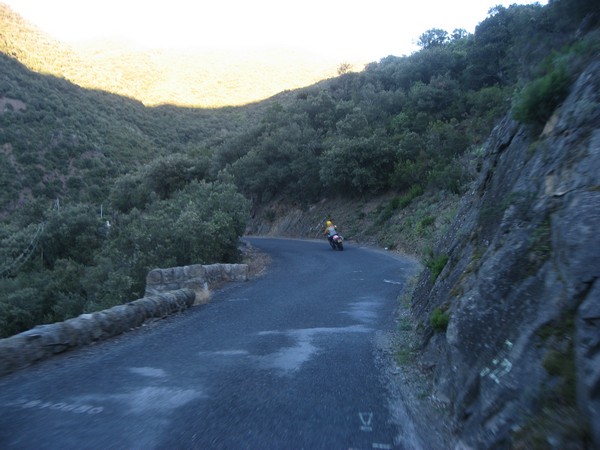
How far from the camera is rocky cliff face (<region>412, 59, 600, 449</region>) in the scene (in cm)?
326

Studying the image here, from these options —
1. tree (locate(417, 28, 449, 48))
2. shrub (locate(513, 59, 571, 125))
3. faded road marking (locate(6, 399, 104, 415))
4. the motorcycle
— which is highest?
tree (locate(417, 28, 449, 48))

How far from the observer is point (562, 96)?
21.6 ft

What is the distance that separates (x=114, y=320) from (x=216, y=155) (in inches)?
1406

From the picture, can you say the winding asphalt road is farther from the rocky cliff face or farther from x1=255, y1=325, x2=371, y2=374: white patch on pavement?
the rocky cliff face

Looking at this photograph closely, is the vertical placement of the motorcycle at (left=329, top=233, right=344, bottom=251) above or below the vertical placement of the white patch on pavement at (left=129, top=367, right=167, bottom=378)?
below

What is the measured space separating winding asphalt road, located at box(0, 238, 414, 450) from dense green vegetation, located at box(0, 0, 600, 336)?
436 centimetres

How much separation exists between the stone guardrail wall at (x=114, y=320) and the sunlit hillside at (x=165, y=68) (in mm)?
54027

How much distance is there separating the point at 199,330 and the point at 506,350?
5717 millimetres

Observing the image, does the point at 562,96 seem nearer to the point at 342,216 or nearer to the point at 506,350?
the point at 506,350

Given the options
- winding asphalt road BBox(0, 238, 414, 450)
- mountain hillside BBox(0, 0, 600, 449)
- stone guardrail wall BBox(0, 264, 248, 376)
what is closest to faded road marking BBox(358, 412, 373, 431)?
winding asphalt road BBox(0, 238, 414, 450)

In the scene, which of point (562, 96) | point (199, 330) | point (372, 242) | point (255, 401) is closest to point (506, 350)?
point (255, 401)

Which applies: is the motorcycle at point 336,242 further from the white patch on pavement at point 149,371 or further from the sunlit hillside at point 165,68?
the sunlit hillside at point 165,68

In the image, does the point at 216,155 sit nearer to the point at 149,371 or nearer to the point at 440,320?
the point at 149,371

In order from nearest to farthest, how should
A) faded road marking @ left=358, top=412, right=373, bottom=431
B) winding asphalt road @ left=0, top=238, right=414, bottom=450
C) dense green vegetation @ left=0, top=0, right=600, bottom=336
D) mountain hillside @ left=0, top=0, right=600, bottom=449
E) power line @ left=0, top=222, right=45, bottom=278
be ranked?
mountain hillside @ left=0, top=0, right=600, bottom=449, winding asphalt road @ left=0, top=238, right=414, bottom=450, faded road marking @ left=358, top=412, right=373, bottom=431, dense green vegetation @ left=0, top=0, right=600, bottom=336, power line @ left=0, top=222, right=45, bottom=278
